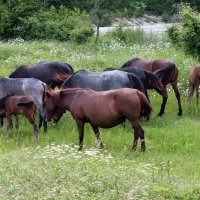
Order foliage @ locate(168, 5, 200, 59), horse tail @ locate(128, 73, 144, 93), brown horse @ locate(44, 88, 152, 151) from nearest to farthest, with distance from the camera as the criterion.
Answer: brown horse @ locate(44, 88, 152, 151) < horse tail @ locate(128, 73, 144, 93) < foliage @ locate(168, 5, 200, 59)

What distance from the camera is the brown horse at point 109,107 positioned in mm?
13180

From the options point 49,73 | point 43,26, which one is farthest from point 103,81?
point 43,26

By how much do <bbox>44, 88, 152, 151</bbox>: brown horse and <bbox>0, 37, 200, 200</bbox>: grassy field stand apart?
58 centimetres

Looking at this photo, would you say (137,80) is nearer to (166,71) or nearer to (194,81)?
(166,71)

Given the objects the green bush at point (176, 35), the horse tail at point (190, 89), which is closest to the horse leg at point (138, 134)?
the horse tail at point (190, 89)

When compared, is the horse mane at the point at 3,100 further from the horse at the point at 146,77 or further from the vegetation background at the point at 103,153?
the horse at the point at 146,77

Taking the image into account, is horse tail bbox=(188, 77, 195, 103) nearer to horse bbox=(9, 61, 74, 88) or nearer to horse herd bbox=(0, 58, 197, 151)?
horse herd bbox=(0, 58, 197, 151)

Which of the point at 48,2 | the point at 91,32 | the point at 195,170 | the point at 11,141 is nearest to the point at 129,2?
the point at 91,32

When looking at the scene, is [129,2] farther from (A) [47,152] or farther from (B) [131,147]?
(A) [47,152]

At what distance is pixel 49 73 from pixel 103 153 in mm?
5938

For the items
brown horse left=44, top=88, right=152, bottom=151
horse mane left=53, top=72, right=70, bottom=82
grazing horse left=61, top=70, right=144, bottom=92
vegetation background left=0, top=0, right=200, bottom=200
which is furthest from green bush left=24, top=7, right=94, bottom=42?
brown horse left=44, top=88, right=152, bottom=151

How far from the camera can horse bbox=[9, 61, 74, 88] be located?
18109mm

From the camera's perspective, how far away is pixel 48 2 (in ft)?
157

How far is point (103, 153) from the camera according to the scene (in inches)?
506
